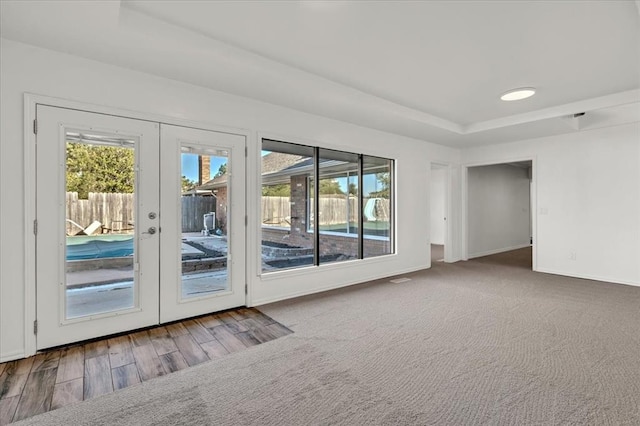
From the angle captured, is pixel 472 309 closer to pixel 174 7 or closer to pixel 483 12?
pixel 483 12

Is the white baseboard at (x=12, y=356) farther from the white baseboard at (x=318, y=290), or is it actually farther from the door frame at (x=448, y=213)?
the door frame at (x=448, y=213)

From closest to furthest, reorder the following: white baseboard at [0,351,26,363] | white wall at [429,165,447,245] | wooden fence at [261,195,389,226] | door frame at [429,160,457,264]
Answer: white baseboard at [0,351,26,363]
wooden fence at [261,195,389,226]
door frame at [429,160,457,264]
white wall at [429,165,447,245]

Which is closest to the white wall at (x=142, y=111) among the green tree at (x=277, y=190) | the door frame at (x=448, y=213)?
the green tree at (x=277, y=190)

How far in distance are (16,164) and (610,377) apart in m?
4.67

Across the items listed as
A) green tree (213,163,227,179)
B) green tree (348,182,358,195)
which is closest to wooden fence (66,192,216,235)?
green tree (213,163,227,179)

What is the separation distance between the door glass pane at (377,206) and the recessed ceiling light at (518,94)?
1997 mm

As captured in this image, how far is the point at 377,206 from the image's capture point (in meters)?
5.40

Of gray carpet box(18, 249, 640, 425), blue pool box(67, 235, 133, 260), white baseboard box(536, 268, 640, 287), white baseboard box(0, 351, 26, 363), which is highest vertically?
blue pool box(67, 235, 133, 260)

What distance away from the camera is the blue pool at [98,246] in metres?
2.68

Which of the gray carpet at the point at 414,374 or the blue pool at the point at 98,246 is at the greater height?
the blue pool at the point at 98,246

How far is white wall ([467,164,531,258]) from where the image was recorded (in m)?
7.31

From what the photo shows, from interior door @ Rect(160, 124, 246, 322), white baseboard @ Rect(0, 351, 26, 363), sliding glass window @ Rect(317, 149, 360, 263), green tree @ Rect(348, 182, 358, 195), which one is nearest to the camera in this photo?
white baseboard @ Rect(0, 351, 26, 363)

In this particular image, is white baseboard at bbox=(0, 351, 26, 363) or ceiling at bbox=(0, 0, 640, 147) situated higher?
ceiling at bbox=(0, 0, 640, 147)

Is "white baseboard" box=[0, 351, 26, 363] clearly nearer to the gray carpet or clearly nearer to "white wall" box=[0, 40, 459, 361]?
"white wall" box=[0, 40, 459, 361]
